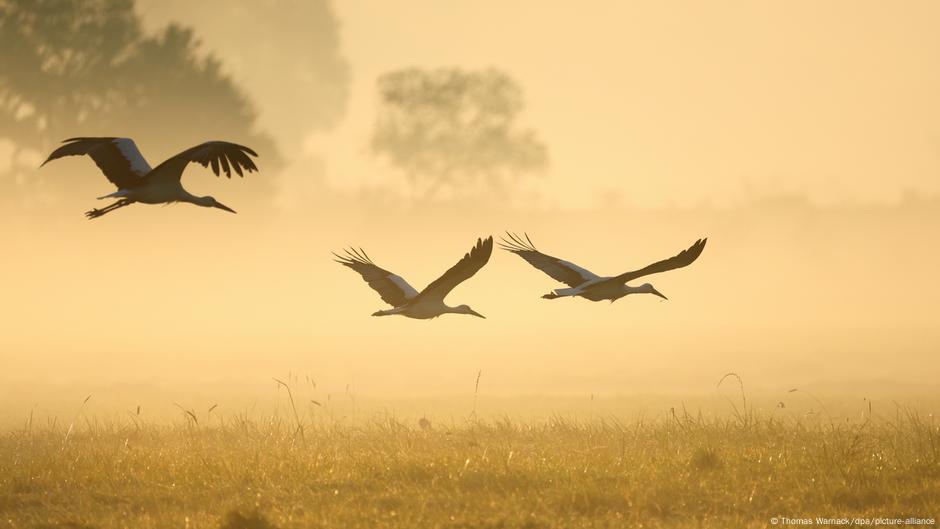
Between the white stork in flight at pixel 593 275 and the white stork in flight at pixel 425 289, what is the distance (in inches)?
53.3

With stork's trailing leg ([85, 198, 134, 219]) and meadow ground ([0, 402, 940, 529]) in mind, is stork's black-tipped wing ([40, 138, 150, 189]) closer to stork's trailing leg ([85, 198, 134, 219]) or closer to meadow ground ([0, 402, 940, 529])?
stork's trailing leg ([85, 198, 134, 219])

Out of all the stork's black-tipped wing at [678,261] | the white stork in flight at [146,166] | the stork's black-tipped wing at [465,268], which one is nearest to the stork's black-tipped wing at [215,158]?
the white stork in flight at [146,166]

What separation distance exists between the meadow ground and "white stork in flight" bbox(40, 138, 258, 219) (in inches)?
144

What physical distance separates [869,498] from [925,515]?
86 centimetres

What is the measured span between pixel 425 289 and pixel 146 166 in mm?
4246

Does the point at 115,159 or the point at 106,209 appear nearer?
the point at 106,209

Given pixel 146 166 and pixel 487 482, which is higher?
pixel 146 166

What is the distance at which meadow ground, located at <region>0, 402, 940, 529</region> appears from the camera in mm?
11594

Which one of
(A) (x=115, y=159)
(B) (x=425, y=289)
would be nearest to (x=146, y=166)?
(A) (x=115, y=159)

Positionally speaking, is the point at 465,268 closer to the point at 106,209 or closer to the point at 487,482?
the point at 487,482

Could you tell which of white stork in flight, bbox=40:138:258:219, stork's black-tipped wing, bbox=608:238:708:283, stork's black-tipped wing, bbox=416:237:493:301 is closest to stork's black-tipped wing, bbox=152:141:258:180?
white stork in flight, bbox=40:138:258:219

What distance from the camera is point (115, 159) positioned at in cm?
1383

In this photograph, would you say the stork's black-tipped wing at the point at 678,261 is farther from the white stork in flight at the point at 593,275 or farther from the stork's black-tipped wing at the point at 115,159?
the stork's black-tipped wing at the point at 115,159

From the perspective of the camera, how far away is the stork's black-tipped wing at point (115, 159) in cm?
1377
